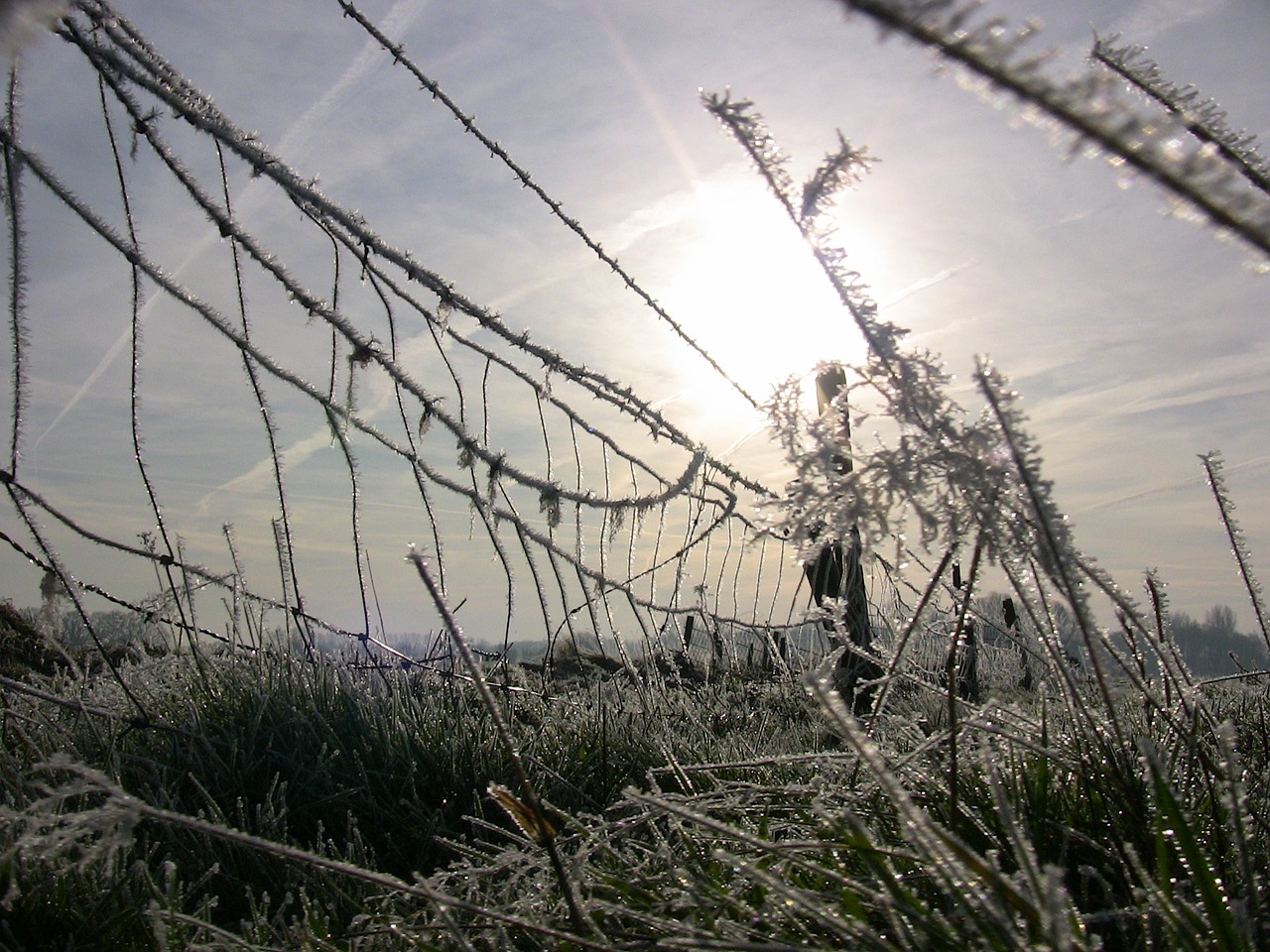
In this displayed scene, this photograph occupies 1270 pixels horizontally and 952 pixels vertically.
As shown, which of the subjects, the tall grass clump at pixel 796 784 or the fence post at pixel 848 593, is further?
the fence post at pixel 848 593

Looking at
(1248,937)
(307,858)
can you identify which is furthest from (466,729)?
(1248,937)

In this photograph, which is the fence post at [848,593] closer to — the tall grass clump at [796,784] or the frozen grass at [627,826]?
the frozen grass at [627,826]

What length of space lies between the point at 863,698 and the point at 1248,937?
3782mm

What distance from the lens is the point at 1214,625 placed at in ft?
388

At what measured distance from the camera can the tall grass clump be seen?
0.96m

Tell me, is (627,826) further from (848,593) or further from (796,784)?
(848,593)

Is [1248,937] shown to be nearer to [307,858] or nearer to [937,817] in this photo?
[937,817]

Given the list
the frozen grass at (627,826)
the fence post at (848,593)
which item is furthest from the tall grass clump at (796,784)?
the fence post at (848,593)

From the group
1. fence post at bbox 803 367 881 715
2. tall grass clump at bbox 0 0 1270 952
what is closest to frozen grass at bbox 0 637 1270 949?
tall grass clump at bbox 0 0 1270 952

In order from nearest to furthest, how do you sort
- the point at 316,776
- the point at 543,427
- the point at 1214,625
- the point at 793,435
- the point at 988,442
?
1. the point at 988,442
2. the point at 793,435
3. the point at 316,776
4. the point at 543,427
5. the point at 1214,625

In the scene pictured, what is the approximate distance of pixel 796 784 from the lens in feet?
6.06

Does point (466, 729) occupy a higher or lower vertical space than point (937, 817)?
higher

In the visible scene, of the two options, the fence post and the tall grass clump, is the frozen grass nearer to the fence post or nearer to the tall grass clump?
the tall grass clump

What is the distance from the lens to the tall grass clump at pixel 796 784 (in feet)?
3.15
